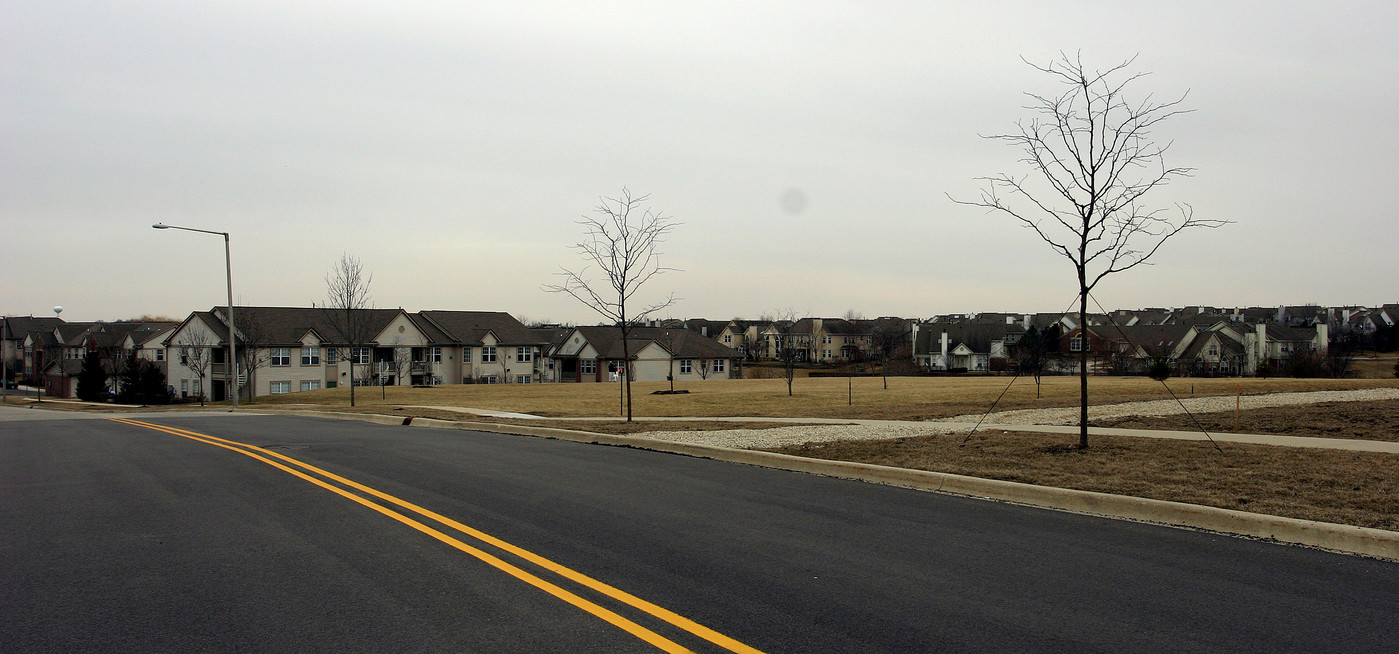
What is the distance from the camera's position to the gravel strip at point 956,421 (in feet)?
49.2

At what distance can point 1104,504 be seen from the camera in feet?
27.8

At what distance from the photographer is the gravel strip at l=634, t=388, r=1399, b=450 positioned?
15000 mm

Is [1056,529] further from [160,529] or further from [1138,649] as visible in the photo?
[160,529]

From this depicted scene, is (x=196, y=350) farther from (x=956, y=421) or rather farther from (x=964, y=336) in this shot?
(x=964, y=336)

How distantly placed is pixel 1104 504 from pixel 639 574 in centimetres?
520

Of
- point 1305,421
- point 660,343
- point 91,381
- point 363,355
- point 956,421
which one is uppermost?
point 660,343

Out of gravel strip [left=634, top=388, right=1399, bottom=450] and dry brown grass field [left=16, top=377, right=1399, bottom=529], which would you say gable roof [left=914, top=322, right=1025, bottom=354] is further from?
dry brown grass field [left=16, top=377, right=1399, bottom=529]

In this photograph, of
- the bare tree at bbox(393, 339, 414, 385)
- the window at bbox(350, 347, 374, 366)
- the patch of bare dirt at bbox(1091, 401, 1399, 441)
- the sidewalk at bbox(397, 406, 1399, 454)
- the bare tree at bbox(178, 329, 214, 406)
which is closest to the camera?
the sidewalk at bbox(397, 406, 1399, 454)

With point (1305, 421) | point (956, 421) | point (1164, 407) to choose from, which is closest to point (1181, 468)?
point (1305, 421)

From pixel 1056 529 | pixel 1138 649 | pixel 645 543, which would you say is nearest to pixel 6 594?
pixel 645 543

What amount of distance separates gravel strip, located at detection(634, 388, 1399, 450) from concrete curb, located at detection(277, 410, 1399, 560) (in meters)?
1.61

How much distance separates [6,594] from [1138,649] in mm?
7291

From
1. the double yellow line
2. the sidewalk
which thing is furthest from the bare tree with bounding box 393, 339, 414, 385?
the double yellow line

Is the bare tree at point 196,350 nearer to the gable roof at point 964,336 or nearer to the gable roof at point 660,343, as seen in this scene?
the gable roof at point 660,343
